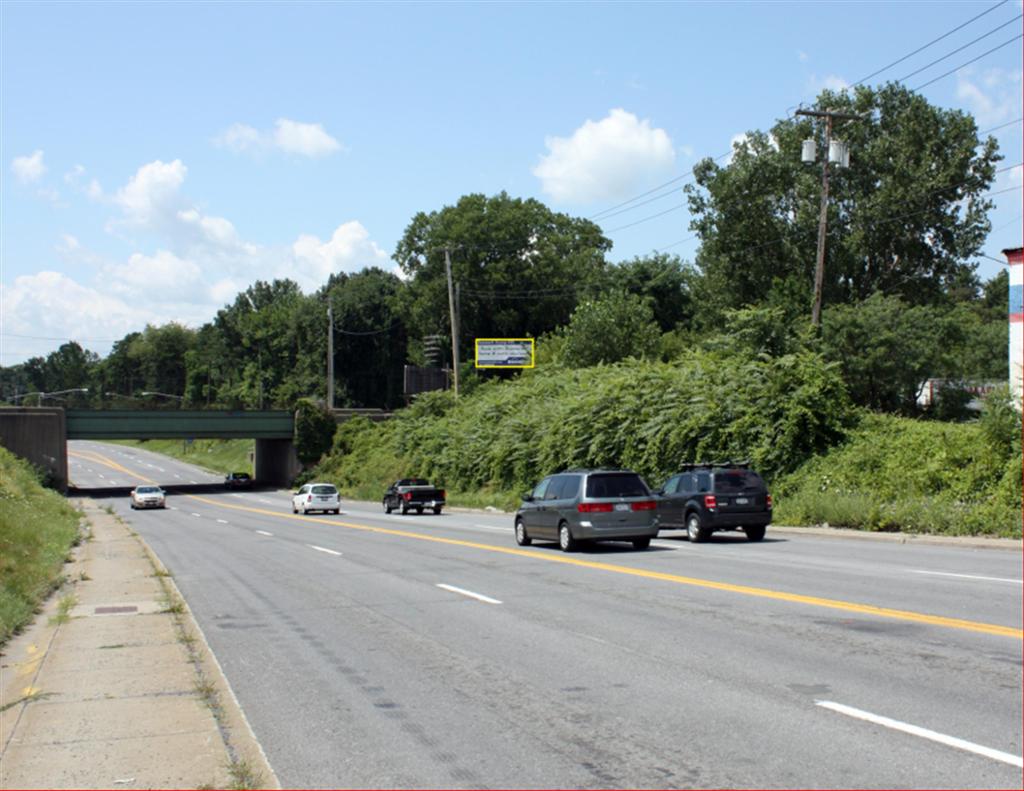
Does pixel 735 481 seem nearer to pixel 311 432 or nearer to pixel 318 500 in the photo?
pixel 318 500

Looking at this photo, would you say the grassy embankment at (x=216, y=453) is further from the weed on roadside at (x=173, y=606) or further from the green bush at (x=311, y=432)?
the weed on roadside at (x=173, y=606)

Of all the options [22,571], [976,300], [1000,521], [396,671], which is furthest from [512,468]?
[976,300]

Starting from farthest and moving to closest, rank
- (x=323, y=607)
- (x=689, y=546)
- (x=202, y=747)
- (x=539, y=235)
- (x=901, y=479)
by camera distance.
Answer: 1. (x=539, y=235)
2. (x=901, y=479)
3. (x=689, y=546)
4. (x=323, y=607)
5. (x=202, y=747)

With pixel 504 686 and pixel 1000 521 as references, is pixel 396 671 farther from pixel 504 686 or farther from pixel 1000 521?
pixel 1000 521

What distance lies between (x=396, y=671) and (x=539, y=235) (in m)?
90.1

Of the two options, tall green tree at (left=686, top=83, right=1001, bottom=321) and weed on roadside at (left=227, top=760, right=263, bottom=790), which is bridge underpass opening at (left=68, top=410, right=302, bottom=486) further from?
weed on roadside at (left=227, top=760, right=263, bottom=790)

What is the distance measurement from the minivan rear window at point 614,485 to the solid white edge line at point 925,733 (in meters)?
14.0

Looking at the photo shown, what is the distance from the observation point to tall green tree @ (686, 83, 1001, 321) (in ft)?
209

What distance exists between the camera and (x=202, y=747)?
7.27 m

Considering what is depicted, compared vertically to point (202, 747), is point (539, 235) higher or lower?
Answer: higher

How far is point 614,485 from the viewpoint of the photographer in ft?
72.9

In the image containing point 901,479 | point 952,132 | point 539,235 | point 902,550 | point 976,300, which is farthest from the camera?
point 976,300

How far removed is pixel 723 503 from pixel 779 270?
47146 millimetres

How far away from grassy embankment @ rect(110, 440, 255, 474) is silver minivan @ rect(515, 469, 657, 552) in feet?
321
